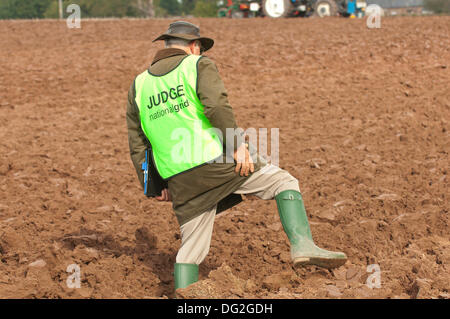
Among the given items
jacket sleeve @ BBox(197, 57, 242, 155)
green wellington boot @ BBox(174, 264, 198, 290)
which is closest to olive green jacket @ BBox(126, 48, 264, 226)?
jacket sleeve @ BBox(197, 57, 242, 155)

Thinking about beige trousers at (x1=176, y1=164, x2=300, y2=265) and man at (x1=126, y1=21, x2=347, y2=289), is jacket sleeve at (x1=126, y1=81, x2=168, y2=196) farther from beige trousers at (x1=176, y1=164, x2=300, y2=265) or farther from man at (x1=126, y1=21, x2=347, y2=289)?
beige trousers at (x1=176, y1=164, x2=300, y2=265)

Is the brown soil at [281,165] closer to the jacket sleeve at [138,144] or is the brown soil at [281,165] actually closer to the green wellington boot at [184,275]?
Answer: the green wellington boot at [184,275]

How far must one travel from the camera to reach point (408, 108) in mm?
8492

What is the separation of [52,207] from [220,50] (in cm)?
787

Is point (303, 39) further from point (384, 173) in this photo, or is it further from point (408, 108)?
point (384, 173)

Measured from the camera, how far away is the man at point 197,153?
Answer: 3.33 metres

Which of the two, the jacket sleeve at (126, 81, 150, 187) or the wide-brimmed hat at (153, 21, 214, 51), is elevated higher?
the wide-brimmed hat at (153, 21, 214, 51)

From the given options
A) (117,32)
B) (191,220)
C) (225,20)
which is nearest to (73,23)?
(117,32)

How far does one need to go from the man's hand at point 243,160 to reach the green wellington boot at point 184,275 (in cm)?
69

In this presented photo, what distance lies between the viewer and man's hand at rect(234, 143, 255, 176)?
3439 millimetres

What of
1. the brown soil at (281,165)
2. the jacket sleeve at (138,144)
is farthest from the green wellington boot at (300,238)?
the jacket sleeve at (138,144)

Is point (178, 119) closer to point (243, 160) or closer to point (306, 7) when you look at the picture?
point (243, 160)

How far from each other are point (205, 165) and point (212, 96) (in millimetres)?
448

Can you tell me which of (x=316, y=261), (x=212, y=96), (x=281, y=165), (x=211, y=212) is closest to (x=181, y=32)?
(x=212, y=96)
